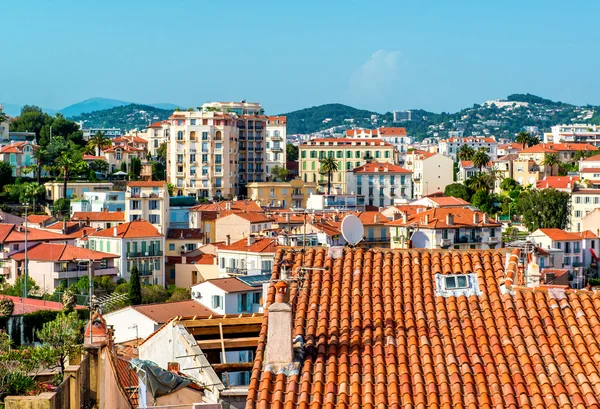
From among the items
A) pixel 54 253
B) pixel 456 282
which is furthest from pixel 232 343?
pixel 54 253

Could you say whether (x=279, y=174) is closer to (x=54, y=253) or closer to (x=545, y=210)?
(x=545, y=210)

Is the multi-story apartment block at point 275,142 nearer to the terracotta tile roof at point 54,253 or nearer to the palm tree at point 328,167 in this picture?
the palm tree at point 328,167

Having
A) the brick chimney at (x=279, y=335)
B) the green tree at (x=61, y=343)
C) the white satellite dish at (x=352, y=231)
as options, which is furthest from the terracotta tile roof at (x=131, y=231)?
the brick chimney at (x=279, y=335)

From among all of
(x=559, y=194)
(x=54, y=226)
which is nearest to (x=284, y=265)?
(x=54, y=226)

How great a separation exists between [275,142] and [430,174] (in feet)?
58.5

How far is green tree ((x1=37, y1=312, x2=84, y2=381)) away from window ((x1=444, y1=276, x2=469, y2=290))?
5.93 meters

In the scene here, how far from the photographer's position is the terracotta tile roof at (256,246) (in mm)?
65550

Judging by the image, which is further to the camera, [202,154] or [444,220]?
[202,154]

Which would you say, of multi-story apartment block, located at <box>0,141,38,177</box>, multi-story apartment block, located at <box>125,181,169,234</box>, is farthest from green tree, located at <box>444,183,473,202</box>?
multi-story apartment block, located at <box>125,181,169,234</box>

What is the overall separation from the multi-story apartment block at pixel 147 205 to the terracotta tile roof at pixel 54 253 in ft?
51.5

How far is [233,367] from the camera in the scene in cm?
1170

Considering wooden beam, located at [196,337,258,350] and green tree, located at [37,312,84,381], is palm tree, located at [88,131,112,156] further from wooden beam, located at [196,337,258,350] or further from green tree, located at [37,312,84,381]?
wooden beam, located at [196,337,258,350]

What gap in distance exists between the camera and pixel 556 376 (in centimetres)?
988

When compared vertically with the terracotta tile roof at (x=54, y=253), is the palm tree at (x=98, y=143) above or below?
above
